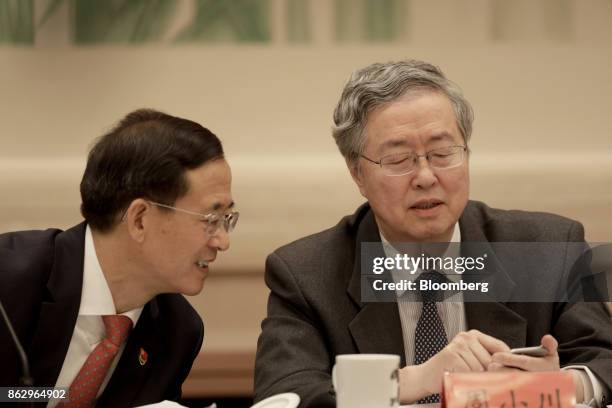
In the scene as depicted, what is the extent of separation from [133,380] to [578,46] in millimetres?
2013

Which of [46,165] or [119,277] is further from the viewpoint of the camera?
[46,165]

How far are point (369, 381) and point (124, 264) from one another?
913 millimetres

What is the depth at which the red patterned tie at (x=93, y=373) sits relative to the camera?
2018 mm

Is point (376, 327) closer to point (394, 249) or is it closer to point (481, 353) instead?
point (394, 249)

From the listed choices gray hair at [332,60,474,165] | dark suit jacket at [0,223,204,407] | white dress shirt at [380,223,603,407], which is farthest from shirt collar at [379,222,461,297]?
dark suit jacket at [0,223,204,407]

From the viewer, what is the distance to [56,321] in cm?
201

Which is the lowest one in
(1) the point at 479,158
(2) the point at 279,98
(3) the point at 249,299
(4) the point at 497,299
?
(3) the point at 249,299

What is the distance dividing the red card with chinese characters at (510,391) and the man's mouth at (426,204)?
0.72m

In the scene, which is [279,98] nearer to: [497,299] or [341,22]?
[341,22]

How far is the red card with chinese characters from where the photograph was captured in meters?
1.43

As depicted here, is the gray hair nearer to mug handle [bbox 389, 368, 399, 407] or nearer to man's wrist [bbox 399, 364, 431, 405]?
man's wrist [bbox 399, 364, 431, 405]

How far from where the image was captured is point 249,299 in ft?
10.8

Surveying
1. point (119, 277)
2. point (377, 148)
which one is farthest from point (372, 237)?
point (119, 277)

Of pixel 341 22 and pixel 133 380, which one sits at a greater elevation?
pixel 341 22
